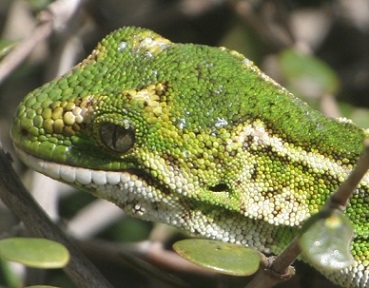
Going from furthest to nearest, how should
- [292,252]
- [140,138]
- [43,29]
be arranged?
[43,29] → [140,138] → [292,252]

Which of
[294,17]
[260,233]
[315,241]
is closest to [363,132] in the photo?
[260,233]

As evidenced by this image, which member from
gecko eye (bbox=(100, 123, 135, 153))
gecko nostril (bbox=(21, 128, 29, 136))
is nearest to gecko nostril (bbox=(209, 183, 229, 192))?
gecko eye (bbox=(100, 123, 135, 153))

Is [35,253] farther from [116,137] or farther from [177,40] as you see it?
[177,40]

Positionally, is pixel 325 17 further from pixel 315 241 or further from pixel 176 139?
pixel 315 241

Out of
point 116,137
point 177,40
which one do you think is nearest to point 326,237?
point 116,137

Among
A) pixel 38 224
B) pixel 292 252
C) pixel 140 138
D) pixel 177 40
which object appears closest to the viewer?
pixel 292 252

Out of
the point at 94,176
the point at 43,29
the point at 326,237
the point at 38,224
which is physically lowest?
the point at 38,224

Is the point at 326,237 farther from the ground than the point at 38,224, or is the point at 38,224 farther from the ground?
the point at 326,237
